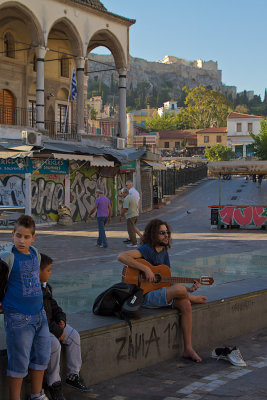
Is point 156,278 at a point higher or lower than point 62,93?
lower

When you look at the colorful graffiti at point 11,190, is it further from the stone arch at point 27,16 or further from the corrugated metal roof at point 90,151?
the stone arch at point 27,16

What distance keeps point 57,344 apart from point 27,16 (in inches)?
962

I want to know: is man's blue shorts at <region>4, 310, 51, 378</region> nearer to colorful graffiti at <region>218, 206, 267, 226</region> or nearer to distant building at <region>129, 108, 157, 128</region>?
colorful graffiti at <region>218, 206, 267, 226</region>

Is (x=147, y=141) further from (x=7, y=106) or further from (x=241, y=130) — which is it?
(x=241, y=130)

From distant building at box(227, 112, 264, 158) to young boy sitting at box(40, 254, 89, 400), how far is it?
9840cm

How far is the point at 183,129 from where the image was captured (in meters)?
126

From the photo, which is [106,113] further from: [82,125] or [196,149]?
[82,125]

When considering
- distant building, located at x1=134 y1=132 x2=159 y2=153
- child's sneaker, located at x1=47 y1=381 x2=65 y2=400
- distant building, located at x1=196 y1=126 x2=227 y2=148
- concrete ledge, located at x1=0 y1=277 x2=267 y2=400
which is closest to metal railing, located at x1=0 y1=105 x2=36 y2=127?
distant building, located at x1=134 y1=132 x2=159 y2=153

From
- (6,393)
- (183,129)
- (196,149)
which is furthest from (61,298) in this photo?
(183,129)

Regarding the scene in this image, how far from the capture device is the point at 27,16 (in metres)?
26.8

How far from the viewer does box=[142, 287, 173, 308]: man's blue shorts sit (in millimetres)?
6324

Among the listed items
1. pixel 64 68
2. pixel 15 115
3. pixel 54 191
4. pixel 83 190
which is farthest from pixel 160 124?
pixel 54 191

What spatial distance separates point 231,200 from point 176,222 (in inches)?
497

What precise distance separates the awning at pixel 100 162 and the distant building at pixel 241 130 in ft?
255
